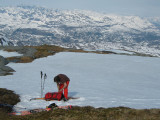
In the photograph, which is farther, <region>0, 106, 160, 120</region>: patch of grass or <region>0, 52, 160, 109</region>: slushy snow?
<region>0, 52, 160, 109</region>: slushy snow

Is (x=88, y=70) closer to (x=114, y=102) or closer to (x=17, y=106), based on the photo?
(x=114, y=102)

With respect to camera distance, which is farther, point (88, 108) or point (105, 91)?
point (105, 91)

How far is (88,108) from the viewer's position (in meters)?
12.8

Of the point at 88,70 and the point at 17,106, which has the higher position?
the point at 88,70

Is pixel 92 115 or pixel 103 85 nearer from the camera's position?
pixel 92 115

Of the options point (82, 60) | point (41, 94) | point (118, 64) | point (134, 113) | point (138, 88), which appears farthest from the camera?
point (82, 60)

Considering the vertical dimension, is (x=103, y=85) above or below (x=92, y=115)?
above

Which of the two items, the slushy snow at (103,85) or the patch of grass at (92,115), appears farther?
the slushy snow at (103,85)

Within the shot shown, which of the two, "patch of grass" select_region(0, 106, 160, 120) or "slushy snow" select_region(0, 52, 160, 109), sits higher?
"slushy snow" select_region(0, 52, 160, 109)

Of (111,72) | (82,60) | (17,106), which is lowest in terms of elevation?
(17,106)

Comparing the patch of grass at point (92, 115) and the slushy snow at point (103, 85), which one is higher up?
the slushy snow at point (103, 85)

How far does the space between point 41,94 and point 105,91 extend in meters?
6.39

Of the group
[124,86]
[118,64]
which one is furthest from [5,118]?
[118,64]

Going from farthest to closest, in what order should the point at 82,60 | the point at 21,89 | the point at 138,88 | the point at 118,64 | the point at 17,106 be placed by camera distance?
the point at 82,60
the point at 118,64
the point at 138,88
the point at 21,89
the point at 17,106
